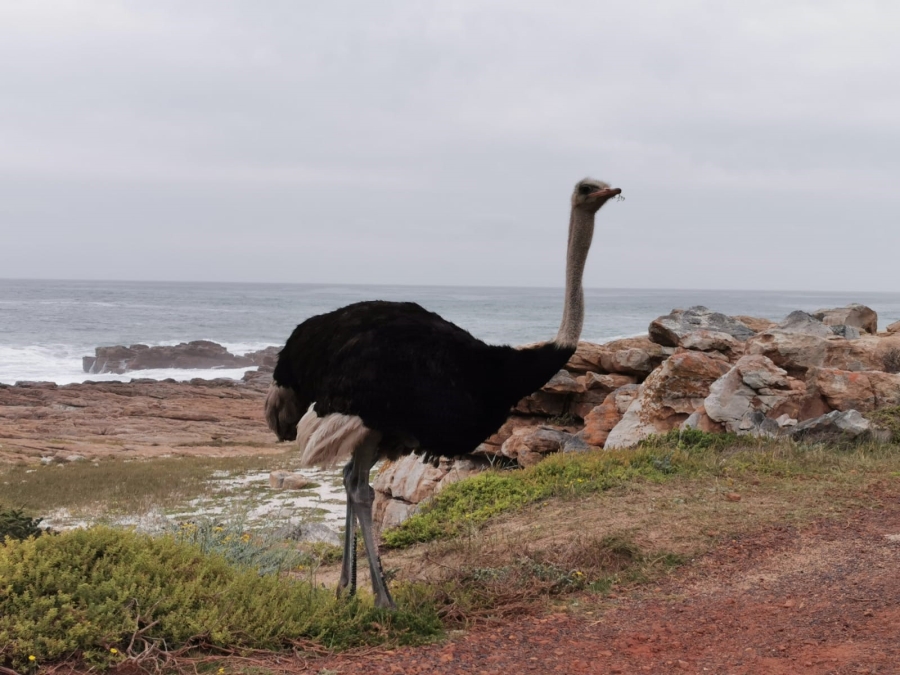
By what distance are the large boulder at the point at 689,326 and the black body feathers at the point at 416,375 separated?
7493 millimetres

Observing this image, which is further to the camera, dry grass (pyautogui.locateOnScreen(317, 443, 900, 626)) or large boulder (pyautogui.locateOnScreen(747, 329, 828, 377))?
large boulder (pyautogui.locateOnScreen(747, 329, 828, 377))

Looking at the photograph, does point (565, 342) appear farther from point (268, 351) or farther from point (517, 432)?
point (268, 351)

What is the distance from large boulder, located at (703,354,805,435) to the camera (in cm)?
958

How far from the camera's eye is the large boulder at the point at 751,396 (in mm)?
9578

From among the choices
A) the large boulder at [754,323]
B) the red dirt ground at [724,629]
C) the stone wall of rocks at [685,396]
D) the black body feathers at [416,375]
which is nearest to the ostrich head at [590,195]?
the black body feathers at [416,375]

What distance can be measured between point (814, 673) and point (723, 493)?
3.75 metres

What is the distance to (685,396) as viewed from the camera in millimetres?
10266

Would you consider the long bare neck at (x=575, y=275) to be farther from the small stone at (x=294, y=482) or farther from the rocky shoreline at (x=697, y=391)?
the small stone at (x=294, y=482)

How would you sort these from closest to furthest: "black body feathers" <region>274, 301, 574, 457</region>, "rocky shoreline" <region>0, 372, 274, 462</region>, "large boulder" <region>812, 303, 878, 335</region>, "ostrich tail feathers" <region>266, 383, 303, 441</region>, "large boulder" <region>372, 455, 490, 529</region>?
"black body feathers" <region>274, 301, 574, 457</region>, "ostrich tail feathers" <region>266, 383, 303, 441</region>, "large boulder" <region>372, 455, 490, 529</region>, "large boulder" <region>812, 303, 878, 335</region>, "rocky shoreline" <region>0, 372, 274, 462</region>

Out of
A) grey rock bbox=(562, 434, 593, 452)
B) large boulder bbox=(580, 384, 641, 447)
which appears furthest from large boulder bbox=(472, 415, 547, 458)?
grey rock bbox=(562, 434, 593, 452)

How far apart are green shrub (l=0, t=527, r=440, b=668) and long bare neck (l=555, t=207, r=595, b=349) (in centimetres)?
165

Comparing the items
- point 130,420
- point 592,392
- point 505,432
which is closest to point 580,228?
point 505,432

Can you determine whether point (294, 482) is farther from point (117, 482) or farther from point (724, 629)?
point (724, 629)

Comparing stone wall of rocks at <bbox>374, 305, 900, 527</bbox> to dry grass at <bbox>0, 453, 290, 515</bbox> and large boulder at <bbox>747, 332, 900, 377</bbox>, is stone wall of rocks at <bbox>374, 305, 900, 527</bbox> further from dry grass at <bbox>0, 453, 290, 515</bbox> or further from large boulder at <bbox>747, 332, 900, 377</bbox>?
dry grass at <bbox>0, 453, 290, 515</bbox>
